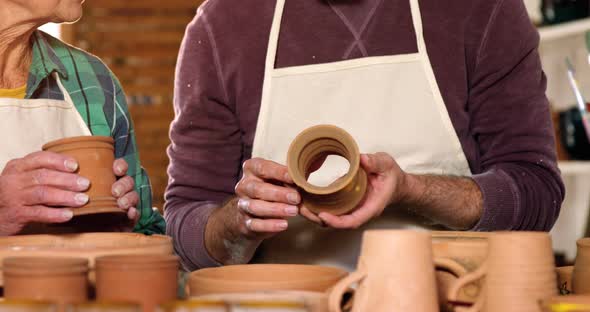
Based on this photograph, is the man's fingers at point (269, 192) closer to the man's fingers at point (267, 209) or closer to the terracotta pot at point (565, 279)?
Result: the man's fingers at point (267, 209)

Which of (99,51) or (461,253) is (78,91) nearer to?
(461,253)

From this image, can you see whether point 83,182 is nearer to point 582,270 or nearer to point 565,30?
point 582,270

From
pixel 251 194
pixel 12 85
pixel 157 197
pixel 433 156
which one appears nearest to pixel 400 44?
pixel 433 156

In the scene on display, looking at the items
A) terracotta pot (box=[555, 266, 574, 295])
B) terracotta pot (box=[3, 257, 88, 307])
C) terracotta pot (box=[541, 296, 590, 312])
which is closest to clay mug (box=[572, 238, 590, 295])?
terracotta pot (box=[555, 266, 574, 295])

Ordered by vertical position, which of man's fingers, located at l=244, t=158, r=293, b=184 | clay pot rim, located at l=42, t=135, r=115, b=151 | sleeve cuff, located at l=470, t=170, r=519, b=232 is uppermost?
clay pot rim, located at l=42, t=135, r=115, b=151

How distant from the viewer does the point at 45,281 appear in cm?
117

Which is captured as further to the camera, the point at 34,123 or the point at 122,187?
the point at 34,123

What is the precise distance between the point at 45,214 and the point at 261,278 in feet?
1.73

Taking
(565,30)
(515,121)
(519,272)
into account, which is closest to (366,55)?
(515,121)

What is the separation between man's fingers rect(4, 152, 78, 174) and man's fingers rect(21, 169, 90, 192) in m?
0.01

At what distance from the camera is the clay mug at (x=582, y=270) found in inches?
53.3

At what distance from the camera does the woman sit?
1.72 m

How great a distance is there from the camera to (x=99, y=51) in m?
4.79

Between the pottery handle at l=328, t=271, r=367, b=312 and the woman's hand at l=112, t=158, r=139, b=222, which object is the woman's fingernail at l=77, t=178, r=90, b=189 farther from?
the pottery handle at l=328, t=271, r=367, b=312
